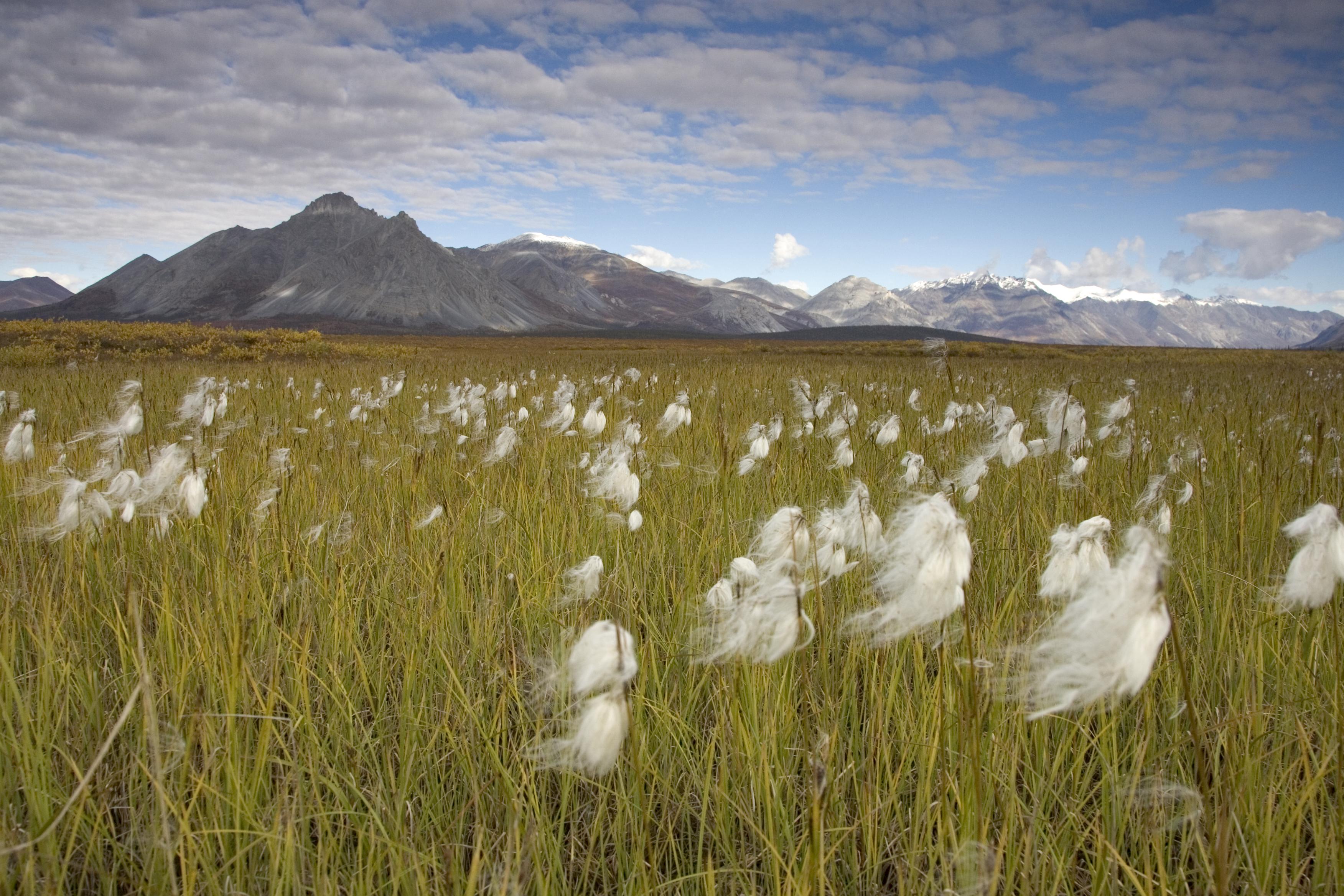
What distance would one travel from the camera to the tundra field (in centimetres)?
140

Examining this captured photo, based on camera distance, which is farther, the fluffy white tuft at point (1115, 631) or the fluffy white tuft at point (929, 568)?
the fluffy white tuft at point (929, 568)

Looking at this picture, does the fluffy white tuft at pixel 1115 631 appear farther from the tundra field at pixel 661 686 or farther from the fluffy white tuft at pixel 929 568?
the fluffy white tuft at pixel 929 568

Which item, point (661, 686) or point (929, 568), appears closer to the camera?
point (929, 568)

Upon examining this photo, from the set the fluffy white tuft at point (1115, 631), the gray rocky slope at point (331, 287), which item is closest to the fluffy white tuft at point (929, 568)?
the fluffy white tuft at point (1115, 631)

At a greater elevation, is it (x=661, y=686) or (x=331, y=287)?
(x=331, y=287)

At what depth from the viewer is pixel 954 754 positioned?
1879 millimetres

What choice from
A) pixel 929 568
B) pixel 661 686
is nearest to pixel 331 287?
pixel 661 686

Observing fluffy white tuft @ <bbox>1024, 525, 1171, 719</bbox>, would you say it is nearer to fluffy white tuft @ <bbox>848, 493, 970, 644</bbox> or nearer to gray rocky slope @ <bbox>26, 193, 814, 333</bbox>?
fluffy white tuft @ <bbox>848, 493, 970, 644</bbox>

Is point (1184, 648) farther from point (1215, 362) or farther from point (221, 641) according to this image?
point (1215, 362)

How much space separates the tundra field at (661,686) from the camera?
4.61 ft

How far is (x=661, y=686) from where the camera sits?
2.19 meters

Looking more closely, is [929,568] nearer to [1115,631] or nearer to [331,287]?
[1115,631]

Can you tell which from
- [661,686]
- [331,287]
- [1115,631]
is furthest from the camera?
[331,287]

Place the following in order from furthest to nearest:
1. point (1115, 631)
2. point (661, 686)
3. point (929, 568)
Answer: point (661, 686), point (929, 568), point (1115, 631)
